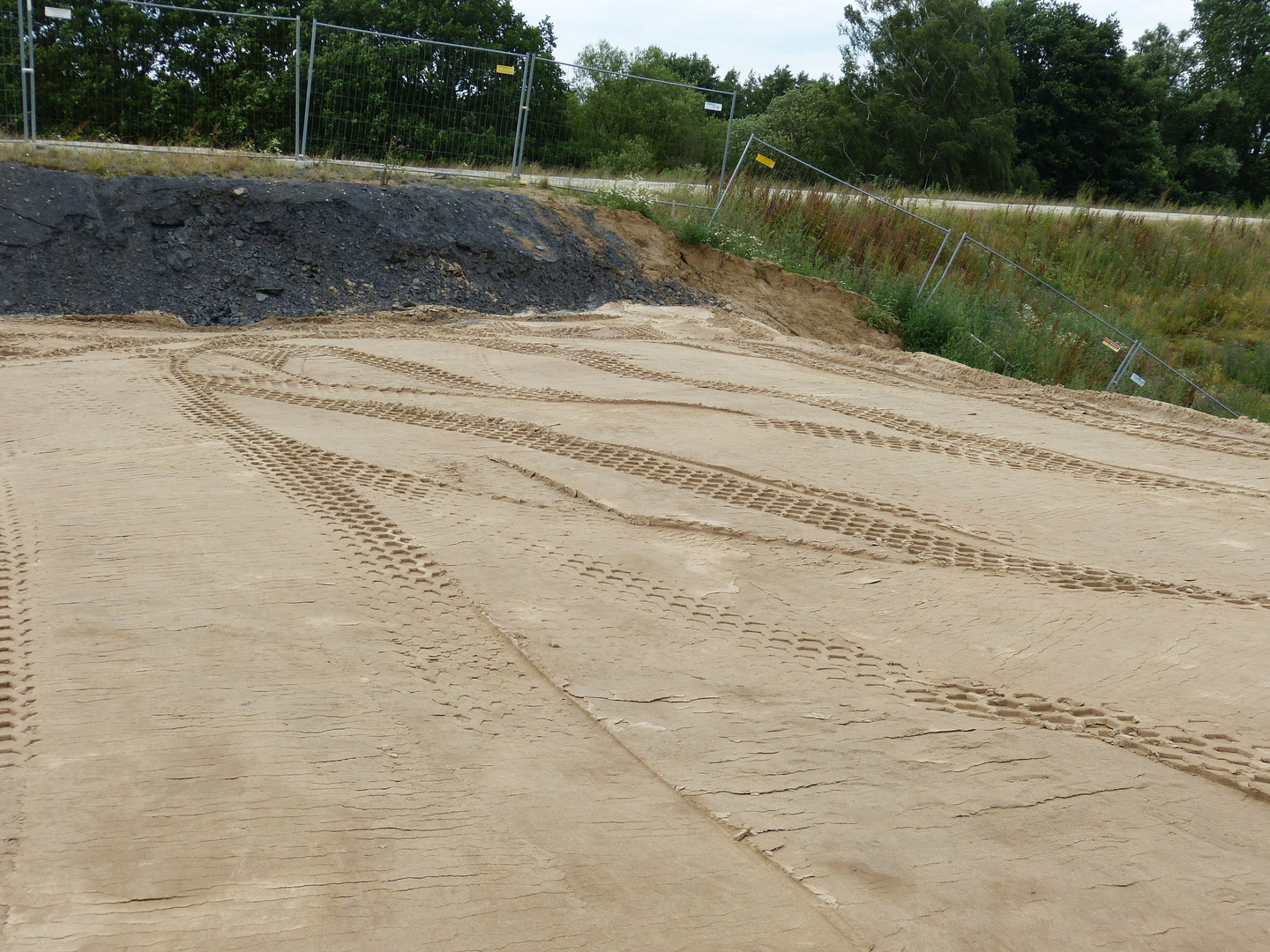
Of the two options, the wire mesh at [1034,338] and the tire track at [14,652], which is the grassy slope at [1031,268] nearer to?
the wire mesh at [1034,338]

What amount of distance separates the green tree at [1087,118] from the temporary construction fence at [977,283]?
82.1 feet

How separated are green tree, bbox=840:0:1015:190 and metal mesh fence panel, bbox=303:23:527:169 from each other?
76.3ft

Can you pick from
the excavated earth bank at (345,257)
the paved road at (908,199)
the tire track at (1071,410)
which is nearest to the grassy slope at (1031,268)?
the paved road at (908,199)

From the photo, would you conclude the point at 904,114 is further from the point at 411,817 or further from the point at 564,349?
the point at 411,817

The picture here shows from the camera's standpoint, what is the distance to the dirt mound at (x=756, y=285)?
12.9 metres

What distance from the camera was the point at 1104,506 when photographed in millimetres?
5516

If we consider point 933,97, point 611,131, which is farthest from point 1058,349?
point 933,97

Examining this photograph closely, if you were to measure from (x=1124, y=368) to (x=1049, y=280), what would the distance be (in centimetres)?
639

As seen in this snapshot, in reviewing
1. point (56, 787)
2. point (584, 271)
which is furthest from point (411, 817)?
point (584, 271)

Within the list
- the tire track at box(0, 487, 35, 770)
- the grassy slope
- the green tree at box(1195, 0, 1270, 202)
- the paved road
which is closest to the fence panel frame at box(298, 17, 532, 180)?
the paved road

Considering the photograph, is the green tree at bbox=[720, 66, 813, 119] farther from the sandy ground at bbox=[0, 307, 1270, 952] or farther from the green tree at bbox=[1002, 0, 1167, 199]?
the sandy ground at bbox=[0, 307, 1270, 952]

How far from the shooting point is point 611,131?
1583cm

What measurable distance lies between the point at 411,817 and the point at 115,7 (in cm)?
1829

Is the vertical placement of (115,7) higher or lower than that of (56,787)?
higher
